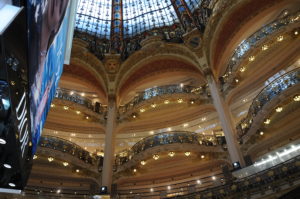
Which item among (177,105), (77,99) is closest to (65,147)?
(77,99)

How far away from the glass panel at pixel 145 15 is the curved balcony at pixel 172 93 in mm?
5855

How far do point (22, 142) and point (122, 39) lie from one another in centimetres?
1518

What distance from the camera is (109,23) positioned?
19219mm

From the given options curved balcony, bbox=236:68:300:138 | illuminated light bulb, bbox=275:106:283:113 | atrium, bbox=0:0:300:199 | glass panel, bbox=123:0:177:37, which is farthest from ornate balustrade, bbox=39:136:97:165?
glass panel, bbox=123:0:177:37

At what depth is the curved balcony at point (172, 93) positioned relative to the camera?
14.3m

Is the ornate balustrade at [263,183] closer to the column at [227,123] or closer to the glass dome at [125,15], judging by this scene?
the column at [227,123]

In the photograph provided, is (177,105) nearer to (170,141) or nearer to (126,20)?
(170,141)

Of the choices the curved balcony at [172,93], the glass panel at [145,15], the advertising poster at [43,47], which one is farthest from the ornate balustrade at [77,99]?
the advertising poster at [43,47]

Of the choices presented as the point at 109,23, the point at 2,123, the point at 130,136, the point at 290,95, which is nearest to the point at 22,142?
the point at 2,123

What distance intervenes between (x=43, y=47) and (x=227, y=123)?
32.1ft

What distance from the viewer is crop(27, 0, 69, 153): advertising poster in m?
3.37

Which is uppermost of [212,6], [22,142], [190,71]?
[212,6]

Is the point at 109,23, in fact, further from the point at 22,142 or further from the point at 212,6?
the point at 22,142

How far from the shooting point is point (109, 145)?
1309 centimetres
